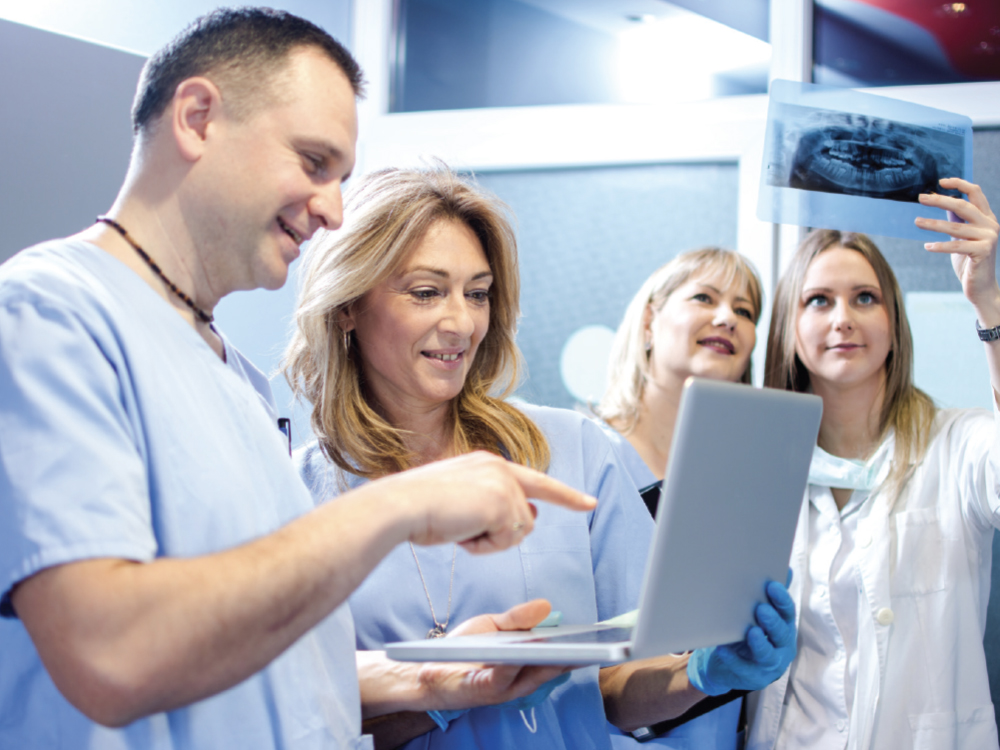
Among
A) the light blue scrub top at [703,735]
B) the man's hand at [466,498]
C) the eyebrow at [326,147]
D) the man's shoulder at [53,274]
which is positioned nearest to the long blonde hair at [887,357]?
the light blue scrub top at [703,735]

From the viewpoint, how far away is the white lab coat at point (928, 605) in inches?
66.6

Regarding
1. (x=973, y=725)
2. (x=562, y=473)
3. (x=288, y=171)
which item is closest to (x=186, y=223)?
(x=288, y=171)

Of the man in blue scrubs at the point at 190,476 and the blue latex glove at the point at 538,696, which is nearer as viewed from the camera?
the man in blue scrubs at the point at 190,476

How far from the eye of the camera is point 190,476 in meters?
0.81

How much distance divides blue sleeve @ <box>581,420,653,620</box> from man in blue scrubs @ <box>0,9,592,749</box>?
36cm

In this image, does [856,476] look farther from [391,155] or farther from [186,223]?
[391,155]

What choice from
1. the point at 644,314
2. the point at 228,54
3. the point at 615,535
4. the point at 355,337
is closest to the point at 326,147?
the point at 228,54

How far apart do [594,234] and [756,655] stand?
185 centimetres

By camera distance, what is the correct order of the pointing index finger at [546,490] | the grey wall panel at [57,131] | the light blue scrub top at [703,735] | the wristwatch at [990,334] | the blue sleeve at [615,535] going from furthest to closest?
the light blue scrub top at [703,735], the wristwatch at [990,334], the grey wall panel at [57,131], the blue sleeve at [615,535], the pointing index finger at [546,490]

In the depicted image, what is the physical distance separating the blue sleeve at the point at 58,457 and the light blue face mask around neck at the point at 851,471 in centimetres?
148

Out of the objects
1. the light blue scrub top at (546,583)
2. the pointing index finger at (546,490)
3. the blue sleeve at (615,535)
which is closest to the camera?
the pointing index finger at (546,490)

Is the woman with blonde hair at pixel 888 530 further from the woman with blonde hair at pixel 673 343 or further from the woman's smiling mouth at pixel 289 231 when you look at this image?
the woman's smiling mouth at pixel 289 231

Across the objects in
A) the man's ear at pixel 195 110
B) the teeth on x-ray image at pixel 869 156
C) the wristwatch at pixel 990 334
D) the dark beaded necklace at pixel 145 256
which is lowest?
the wristwatch at pixel 990 334

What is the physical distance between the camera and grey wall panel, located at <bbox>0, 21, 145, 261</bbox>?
158 cm
